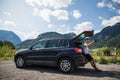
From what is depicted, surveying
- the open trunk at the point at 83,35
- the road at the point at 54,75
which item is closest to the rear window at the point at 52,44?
the open trunk at the point at 83,35

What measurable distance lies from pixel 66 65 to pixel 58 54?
2.48 ft

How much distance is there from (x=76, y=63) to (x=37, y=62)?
256cm

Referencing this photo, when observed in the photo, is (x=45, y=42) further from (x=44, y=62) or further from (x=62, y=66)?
(x=62, y=66)

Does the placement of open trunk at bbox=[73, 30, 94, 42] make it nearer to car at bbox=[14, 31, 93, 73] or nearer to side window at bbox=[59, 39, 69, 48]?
car at bbox=[14, 31, 93, 73]

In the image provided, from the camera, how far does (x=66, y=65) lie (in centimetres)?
1065

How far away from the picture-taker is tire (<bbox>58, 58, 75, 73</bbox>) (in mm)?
10477

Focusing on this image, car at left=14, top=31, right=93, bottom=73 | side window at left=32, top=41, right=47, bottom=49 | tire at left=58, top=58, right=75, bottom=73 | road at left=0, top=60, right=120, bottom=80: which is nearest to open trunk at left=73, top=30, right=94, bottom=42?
car at left=14, top=31, right=93, bottom=73

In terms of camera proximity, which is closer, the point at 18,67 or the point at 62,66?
the point at 62,66

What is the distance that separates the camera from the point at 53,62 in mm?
11055

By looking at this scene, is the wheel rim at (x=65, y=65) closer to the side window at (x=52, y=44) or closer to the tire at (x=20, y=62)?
the side window at (x=52, y=44)

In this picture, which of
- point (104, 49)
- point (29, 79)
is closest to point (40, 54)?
point (29, 79)

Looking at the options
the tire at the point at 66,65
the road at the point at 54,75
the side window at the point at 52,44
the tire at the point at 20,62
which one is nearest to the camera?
the road at the point at 54,75

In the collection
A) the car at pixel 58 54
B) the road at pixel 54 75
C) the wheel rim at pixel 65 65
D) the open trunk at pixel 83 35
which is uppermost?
the open trunk at pixel 83 35

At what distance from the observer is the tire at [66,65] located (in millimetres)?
10477
